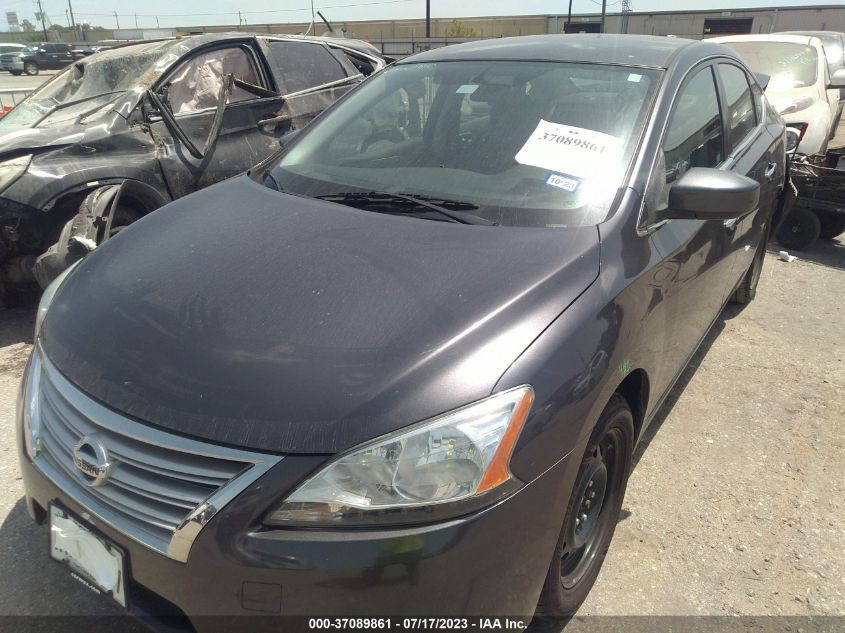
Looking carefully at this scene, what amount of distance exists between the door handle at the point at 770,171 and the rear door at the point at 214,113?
3.39m

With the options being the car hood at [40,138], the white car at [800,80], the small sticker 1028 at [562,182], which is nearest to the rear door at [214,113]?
the car hood at [40,138]

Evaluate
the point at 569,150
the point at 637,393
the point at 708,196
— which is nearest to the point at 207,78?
the point at 569,150

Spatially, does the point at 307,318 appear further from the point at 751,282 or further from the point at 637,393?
the point at 751,282

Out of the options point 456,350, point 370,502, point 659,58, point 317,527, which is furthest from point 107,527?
point 659,58

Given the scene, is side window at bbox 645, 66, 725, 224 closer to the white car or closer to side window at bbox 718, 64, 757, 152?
side window at bbox 718, 64, 757, 152

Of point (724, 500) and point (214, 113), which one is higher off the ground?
point (214, 113)

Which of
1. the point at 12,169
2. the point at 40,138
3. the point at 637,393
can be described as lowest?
the point at 637,393

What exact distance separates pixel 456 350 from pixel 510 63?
5.51 feet

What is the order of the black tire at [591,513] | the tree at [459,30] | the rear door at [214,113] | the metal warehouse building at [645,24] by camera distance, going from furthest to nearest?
the tree at [459,30], the metal warehouse building at [645,24], the rear door at [214,113], the black tire at [591,513]

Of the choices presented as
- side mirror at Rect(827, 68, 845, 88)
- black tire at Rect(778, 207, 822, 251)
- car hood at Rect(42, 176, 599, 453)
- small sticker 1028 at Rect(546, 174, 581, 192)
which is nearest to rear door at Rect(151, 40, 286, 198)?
car hood at Rect(42, 176, 599, 453)

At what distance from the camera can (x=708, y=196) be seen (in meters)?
2.15

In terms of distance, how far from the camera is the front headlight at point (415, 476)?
142 centimetres

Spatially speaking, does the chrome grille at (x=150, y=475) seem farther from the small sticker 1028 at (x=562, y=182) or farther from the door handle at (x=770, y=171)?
the door handle at (x=770, y=171)

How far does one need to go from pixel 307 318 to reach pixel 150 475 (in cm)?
53
